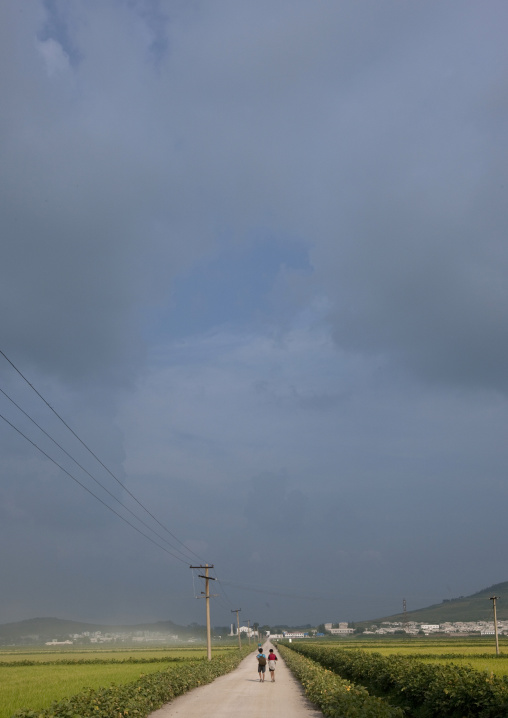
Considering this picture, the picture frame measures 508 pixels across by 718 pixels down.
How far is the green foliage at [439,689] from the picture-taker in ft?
51.9

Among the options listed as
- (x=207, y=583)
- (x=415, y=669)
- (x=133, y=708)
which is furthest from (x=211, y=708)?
(x=207, y=583)

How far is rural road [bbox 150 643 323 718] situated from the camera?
2058cm

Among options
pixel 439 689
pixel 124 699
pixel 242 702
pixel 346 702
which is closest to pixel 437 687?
pixel 439 689

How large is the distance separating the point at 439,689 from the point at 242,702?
8.72 meters

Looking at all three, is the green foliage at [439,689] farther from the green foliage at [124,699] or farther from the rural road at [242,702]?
the green foliage at [124,699]

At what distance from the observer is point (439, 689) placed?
1877 centimetres

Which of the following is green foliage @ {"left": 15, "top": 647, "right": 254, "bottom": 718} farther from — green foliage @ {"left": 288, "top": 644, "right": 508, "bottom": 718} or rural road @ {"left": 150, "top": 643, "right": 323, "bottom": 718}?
green foliage @ {"left": 288, "top": 644, "right": 508, "bottom": 718}

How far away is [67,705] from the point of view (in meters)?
16.0

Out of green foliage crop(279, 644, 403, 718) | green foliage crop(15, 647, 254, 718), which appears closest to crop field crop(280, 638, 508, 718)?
green foliage crop(279, 644, 403, 718)

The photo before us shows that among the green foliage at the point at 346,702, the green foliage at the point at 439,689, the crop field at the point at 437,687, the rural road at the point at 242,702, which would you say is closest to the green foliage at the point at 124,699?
the rural road at the point at 242,702

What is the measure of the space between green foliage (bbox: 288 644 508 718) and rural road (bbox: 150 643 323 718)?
3352 millimetres

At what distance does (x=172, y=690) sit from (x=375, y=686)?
9.01 m

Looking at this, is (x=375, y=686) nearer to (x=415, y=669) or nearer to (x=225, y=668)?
(x=415, y=669)

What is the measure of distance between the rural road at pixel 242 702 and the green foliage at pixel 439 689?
335 centimetres
